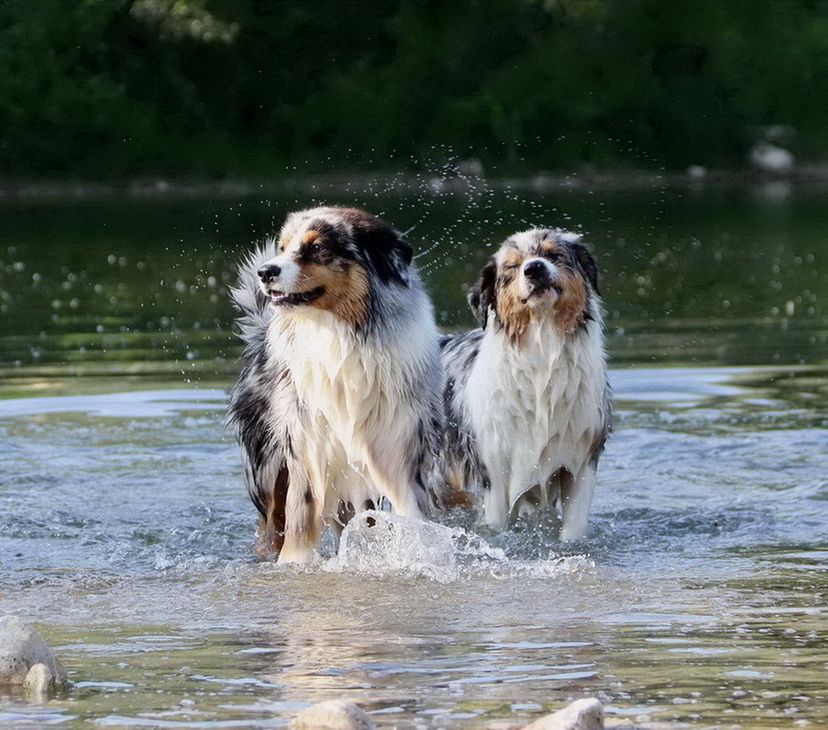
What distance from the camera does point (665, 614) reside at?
6.25 meters

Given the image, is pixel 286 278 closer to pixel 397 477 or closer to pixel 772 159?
pixel 397 477

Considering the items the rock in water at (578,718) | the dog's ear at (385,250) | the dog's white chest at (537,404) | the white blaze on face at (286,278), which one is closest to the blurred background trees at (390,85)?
the dog's white chest at (537,404)

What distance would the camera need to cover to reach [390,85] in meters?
37.5

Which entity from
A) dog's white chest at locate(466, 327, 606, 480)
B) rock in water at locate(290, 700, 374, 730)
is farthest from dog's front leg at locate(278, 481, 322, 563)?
rock in water at locate(290, 700, 374, 730)

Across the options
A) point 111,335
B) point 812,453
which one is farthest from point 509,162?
point 812,453

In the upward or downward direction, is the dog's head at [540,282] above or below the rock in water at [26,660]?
above

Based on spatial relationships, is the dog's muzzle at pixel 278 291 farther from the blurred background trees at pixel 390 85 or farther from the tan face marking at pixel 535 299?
the blurred background trees at pixel 390 85

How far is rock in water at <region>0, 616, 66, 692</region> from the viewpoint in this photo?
5188 mm

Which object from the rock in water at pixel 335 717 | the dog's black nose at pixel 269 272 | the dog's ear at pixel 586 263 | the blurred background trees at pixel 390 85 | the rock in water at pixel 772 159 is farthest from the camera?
the rock in water at pixel 772 159

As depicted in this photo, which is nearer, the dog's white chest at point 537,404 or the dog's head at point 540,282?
the dog's head at point 540,282

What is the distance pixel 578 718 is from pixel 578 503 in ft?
12.0

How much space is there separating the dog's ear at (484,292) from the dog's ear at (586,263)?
1.19 ft

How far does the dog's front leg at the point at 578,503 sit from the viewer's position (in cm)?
800

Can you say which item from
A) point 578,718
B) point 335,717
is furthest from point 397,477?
point 578,718
